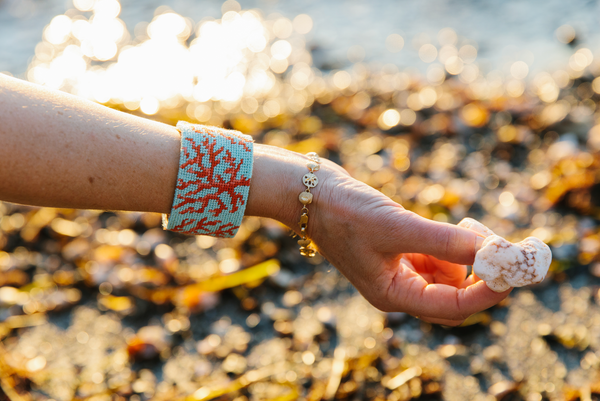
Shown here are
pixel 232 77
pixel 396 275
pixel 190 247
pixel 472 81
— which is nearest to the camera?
pixel 396 275

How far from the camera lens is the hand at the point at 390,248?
1.61m

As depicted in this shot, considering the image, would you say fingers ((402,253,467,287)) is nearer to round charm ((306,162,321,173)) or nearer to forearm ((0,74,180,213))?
round charm ((306,162,321,173))

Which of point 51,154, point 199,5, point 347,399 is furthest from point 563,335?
point 199,5

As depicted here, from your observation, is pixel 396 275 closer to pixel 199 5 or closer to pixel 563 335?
pixel 563 335

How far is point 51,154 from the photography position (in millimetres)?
1495

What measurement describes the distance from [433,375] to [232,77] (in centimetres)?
415

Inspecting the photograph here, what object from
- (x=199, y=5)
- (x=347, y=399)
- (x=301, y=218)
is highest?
(x=199, y=5)

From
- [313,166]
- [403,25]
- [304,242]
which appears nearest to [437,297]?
Answer: [304,242]

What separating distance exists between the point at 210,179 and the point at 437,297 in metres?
0.95

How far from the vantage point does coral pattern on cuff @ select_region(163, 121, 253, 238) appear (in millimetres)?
1661

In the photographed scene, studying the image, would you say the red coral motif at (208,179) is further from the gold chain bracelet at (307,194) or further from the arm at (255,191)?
the gold chain bracelet at (307,194)

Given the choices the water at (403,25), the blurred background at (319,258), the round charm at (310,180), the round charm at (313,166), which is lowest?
the blurred background at (319,258)

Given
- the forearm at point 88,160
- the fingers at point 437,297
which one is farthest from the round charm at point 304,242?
the fingers at point 437,297

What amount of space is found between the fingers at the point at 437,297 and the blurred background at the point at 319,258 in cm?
70
